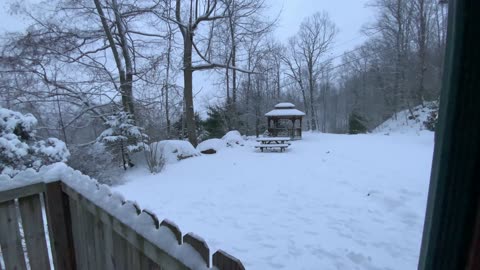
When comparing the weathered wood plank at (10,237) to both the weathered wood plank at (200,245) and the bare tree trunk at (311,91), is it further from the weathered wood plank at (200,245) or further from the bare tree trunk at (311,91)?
the bare tree trunk at (311,91)

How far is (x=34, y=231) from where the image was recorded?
1.75 meters

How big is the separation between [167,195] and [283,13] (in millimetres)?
10244

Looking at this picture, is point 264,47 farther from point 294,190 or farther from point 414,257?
point 414,257

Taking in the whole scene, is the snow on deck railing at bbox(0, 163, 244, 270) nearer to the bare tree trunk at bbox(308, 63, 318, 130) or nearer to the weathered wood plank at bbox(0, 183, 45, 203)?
the weathered wood plank at bbox(0, 183, 45, 203)

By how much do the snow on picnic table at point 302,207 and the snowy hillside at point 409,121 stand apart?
8.92 meters

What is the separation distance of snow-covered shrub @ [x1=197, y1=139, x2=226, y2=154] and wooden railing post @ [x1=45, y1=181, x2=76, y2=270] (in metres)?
8.62

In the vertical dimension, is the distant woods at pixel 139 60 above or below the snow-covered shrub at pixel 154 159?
above

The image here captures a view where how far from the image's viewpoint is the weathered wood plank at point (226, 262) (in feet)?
2.72

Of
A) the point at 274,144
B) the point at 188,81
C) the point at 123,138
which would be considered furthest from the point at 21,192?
the point at 188,81

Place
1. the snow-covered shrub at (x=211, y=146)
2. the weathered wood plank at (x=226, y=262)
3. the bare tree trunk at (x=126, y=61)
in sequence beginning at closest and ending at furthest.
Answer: the weathered wood plank at (x=226, y=262) → the bare tree trunk at (x=126, y=61) → the snow-covered shrub at (x=211, y=146)

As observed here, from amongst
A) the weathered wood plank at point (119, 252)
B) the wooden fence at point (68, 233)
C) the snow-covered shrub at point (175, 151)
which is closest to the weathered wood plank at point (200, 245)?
the wooden fence at point (68, 233)

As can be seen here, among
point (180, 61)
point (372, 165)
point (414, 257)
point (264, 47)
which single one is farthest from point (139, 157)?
point (264, 47)

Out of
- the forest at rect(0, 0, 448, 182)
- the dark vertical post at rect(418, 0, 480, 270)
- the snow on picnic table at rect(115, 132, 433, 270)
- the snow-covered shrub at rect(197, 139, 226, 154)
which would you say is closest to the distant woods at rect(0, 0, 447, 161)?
the forest at rect(0, 0, 448, 182)

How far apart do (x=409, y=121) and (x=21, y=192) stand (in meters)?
20.2
